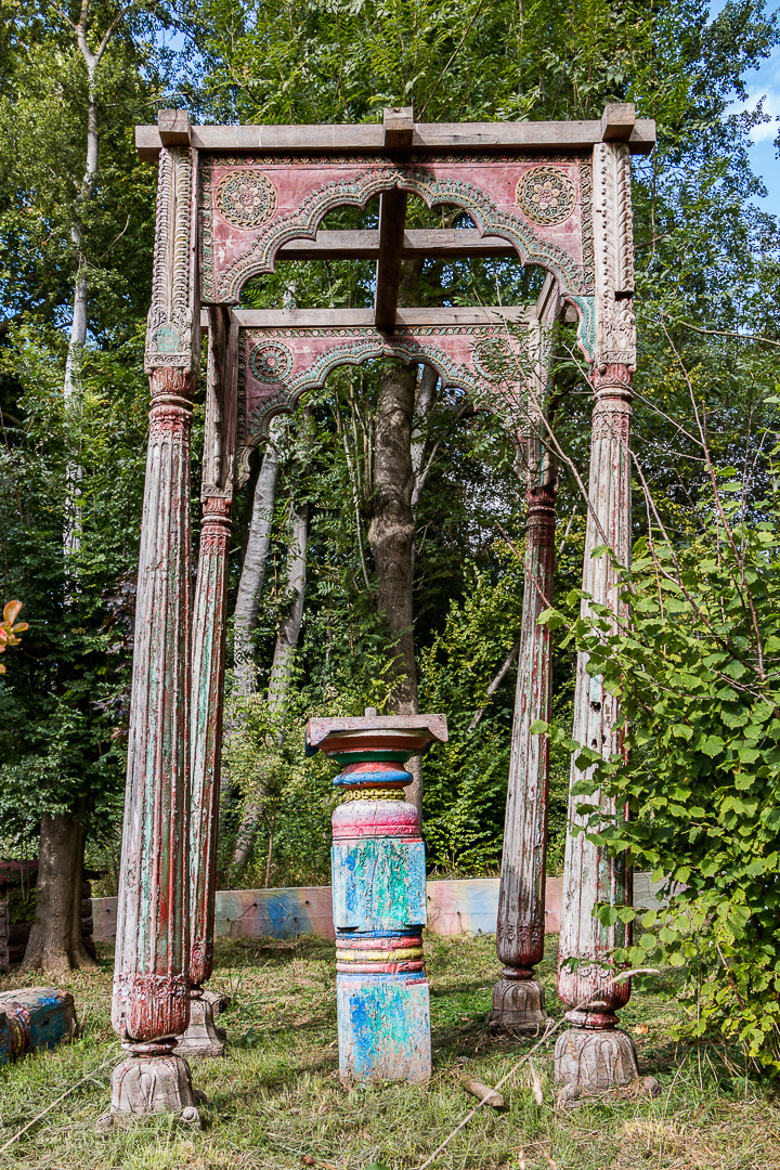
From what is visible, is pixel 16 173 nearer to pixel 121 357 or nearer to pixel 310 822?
pixel 121 357

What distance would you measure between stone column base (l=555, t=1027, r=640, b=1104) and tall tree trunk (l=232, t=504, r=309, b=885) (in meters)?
7.61

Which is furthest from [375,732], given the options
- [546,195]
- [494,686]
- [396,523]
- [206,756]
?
[494,686]

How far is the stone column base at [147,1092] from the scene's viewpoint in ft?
13.8

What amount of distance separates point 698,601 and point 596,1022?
5.92ft

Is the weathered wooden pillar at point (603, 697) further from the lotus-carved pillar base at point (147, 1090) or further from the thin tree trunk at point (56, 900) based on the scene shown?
the thin tree trunk at point (56, 900)

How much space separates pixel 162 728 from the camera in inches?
181

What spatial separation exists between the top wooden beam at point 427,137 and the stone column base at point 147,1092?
4086 millimetres

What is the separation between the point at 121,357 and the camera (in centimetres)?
1788

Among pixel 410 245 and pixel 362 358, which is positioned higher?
pixel 410 245

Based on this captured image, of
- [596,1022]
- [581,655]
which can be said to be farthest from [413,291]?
[596,1022]

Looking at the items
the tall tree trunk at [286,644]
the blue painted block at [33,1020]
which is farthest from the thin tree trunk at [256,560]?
the blue painted block at [33,1020]

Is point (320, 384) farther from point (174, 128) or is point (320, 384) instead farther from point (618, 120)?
point (618, 120)

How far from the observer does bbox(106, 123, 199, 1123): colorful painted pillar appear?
4.31 m

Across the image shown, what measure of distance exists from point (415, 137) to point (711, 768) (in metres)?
3.28
